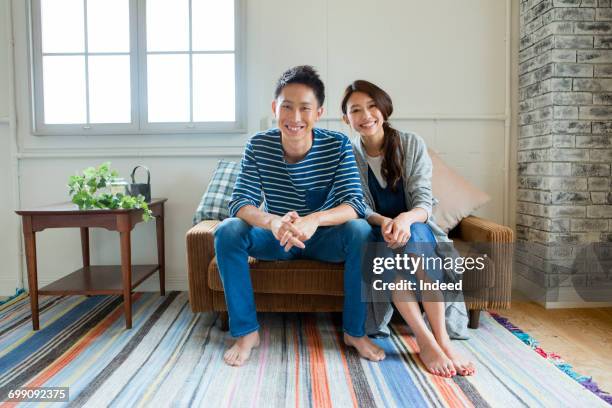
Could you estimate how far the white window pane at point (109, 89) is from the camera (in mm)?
2676

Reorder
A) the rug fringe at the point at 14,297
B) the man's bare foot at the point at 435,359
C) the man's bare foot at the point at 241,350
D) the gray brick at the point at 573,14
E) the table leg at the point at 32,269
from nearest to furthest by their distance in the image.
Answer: the man's bare foot at the point at 435,359 → the man's bare foot at the point at 241,350 → the table leg at the point at 32,269 → the gray brick at the point at 573,14 → the rug fringe at the point at 14,297

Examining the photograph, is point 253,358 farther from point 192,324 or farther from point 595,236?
point 595,236

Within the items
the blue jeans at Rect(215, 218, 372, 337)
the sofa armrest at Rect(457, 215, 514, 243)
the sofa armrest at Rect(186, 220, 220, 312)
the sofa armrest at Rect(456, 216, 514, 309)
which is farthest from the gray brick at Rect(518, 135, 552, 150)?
the sofa armrest at Rect(186, 220, 220, 312)

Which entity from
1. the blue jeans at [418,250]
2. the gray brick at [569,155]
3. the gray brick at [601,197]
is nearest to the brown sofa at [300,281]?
the blue jeans at [418,250]

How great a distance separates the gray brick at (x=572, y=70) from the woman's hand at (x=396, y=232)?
132 cm

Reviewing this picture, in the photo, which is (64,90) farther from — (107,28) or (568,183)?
(568,183)

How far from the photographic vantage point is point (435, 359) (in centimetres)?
158

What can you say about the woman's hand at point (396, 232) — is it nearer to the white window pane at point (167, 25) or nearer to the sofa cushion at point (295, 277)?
the sofa cushion at point (295, 277)

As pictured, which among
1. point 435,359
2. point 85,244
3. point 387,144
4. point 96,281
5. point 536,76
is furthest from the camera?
point 85,244

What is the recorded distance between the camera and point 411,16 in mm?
2617

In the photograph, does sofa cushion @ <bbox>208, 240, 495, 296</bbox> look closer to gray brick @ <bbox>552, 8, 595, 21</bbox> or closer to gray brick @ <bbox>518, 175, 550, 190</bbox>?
gray brick @ <bbox>518, 175, 550, 190</bbox>

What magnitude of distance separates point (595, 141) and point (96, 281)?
2.60 metres

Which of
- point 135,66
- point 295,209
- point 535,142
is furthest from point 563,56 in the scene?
point 135,66

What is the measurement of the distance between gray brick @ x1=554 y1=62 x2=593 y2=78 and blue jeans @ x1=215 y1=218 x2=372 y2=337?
4.66 feet
